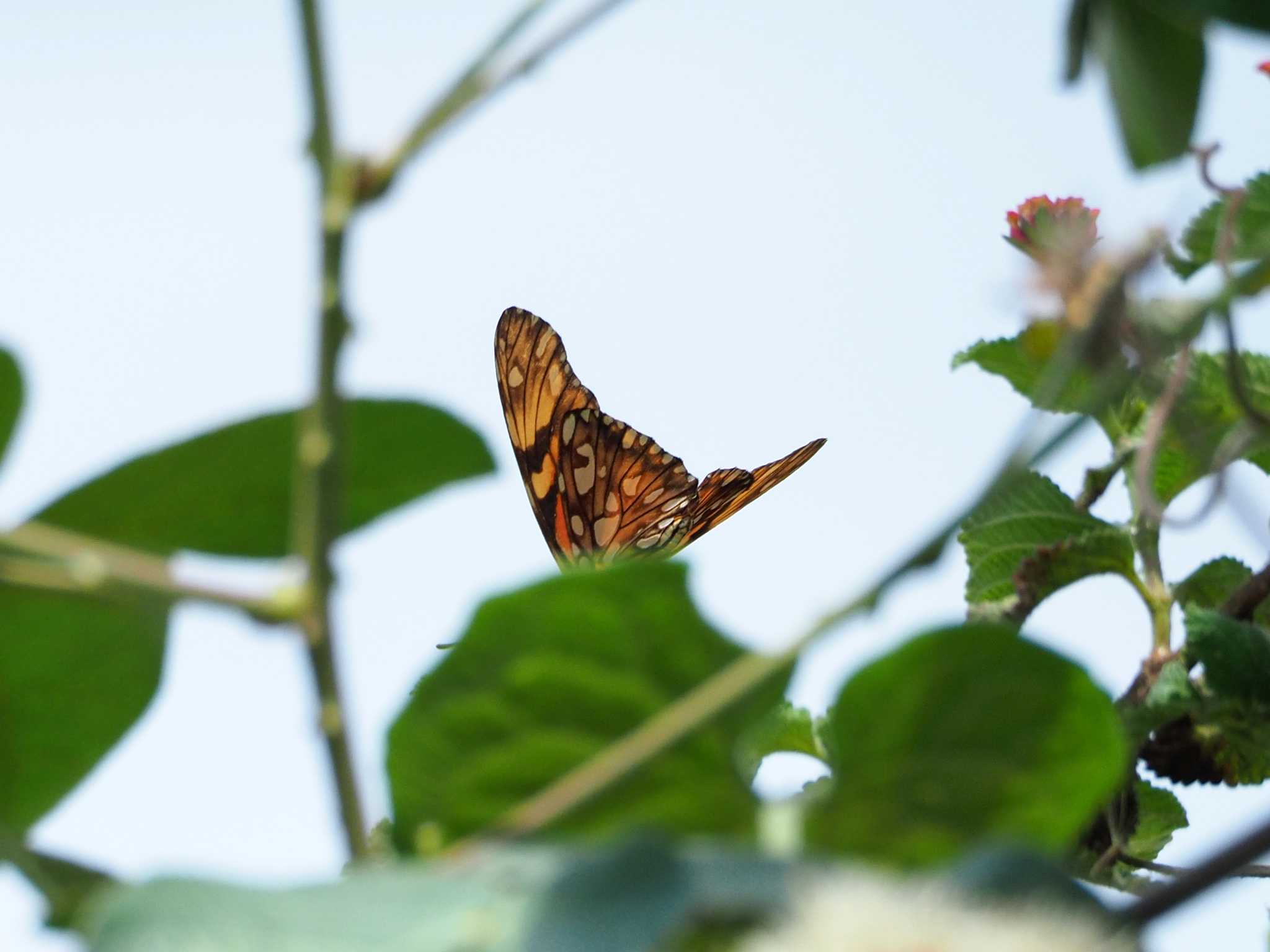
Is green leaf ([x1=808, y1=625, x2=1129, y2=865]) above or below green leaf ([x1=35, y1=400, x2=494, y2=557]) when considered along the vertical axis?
below

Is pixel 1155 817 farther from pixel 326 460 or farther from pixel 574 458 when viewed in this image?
pixel 574 458

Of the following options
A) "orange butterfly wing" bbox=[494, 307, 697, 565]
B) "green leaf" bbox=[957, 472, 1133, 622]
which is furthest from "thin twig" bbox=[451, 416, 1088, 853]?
"orange butterfly wing" bbox=[494, 307, 697, 565]

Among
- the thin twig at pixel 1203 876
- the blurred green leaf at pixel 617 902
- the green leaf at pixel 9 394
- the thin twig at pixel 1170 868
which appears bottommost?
the thin twig at pixel 1203 876

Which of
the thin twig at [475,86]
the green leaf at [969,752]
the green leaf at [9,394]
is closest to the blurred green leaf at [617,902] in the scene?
the green leaf at [969,752]

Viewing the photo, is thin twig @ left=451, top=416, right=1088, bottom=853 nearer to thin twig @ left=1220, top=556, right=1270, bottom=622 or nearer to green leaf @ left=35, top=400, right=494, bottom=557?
green leaf @ left=35, top=400, right=494, bottom=557

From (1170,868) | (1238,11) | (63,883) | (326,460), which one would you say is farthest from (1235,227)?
(63,883)

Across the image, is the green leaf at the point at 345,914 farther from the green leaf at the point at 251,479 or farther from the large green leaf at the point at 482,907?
the green leaf at the point at 251,479

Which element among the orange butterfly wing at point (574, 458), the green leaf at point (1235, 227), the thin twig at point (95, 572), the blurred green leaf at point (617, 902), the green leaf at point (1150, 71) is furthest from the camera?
the orange butterfly wing at point (574, 458)
